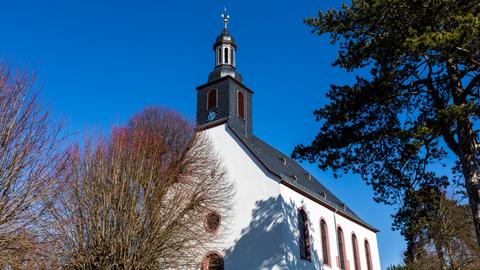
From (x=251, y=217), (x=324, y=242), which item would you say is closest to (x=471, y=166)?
(x=251, y=217)

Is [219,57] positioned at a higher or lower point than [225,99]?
→ higher

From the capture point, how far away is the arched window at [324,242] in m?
25.2

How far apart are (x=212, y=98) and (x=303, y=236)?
9.67 m

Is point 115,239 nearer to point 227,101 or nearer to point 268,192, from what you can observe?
point 268,192

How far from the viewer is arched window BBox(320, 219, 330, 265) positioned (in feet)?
82.6

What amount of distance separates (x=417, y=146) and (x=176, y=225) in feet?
36.5

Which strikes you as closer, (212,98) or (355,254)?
(212,98)

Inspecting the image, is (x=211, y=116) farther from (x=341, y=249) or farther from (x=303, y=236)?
(x=341, y=249)

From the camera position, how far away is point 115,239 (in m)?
17.0

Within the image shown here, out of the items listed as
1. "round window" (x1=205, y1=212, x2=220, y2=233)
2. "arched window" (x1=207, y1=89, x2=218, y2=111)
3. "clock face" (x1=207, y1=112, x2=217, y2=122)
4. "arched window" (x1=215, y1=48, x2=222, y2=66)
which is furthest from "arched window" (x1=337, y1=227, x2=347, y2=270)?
"arched window" (x1=215, y1=48, x2=222, y2=66)

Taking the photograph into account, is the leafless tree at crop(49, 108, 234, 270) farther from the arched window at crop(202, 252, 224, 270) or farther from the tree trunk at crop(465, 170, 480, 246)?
the tree trunk at crop(465, 170, 480, 246)

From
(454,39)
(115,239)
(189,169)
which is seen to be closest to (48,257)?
(115,239)

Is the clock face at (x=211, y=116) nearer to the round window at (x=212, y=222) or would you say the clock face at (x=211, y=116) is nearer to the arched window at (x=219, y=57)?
the arched window at (x=219, y=57)

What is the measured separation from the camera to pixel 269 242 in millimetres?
21422
